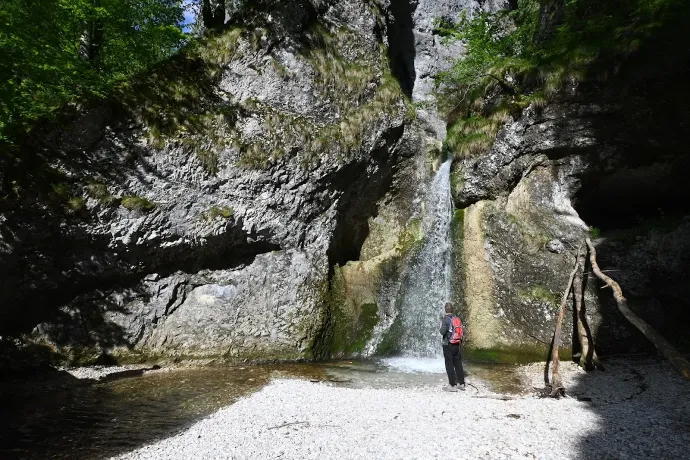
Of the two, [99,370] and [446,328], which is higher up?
[446,328]

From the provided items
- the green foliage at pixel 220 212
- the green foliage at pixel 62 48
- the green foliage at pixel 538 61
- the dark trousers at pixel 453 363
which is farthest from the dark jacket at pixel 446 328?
the green foliage at pixel 62 48

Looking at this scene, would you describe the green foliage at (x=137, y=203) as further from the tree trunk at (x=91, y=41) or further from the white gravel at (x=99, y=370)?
the tree trunk at (x=91, y=41)

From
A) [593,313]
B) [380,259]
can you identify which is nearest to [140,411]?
[380,259]

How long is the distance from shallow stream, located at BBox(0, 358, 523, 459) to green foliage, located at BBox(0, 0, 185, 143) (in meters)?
5.89

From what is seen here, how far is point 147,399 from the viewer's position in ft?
24.8

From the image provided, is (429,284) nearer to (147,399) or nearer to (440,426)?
(440,426)

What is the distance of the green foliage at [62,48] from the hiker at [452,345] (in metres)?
9.97

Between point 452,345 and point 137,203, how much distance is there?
8.28 meters

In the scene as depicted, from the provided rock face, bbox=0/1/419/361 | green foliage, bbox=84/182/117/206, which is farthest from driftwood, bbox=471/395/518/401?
green foliage, bbox=84/182/117/206

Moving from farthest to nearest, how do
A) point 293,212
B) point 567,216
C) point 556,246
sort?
point 293,212 < point 567,216 < point 556,246

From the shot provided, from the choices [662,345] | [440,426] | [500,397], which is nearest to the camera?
[662,345]

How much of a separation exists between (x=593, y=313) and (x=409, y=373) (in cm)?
512

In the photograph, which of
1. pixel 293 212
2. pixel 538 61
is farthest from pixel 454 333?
pixel 538 61

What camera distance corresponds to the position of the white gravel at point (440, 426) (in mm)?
4785
